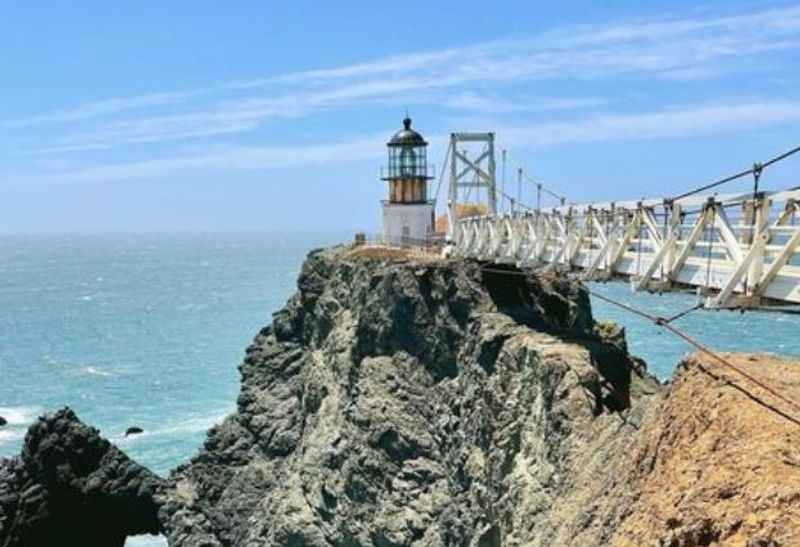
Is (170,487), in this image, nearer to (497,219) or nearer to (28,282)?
(497,219)

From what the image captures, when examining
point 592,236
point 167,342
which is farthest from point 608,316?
point 592,236

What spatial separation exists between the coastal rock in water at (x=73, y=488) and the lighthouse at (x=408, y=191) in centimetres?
1570

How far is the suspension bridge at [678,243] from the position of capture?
1165 cm

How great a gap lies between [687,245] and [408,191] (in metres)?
29.5

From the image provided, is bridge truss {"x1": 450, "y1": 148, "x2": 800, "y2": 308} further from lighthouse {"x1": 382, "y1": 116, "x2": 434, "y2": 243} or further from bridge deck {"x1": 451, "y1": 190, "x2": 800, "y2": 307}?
lighthouse {"x1": 382, "y1": 116, "x2": 434, "y2": 243}

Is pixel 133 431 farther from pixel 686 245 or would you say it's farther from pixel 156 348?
pixel 686 245

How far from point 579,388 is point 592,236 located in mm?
3545

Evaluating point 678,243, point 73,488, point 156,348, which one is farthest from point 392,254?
point 156,348

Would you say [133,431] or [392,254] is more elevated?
[392,254]

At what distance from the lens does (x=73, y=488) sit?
34.2 meters

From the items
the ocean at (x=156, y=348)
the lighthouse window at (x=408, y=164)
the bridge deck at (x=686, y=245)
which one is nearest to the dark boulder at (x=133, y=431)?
the ocean at (x=156, y=348)

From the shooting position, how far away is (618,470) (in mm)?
14547

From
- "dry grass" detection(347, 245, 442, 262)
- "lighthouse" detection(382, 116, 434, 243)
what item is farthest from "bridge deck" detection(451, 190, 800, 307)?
"lighthouse" detection(382, 116, 434, 243)

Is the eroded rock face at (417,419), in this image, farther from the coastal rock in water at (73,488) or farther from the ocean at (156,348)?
the ocean at (156,348)
